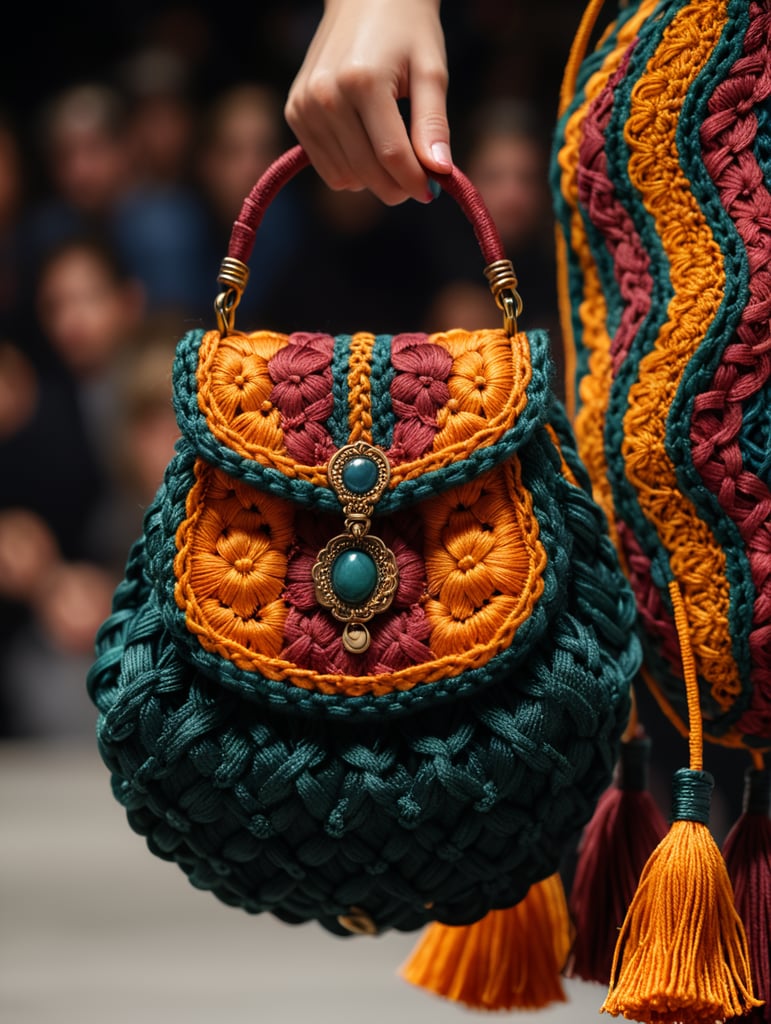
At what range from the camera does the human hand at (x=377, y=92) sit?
696 mm

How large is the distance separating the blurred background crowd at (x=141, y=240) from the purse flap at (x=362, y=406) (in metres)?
0.96

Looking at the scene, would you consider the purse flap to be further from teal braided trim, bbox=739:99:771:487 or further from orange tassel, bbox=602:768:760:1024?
orange tassel, bbox=602:768:760:1024

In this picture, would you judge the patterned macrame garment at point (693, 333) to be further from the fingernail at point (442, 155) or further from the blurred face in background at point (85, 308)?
the blurred face in background at point (85, 308)

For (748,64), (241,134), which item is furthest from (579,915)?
(241,134)

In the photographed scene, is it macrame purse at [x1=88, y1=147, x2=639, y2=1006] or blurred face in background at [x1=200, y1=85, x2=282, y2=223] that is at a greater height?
blurred face in background at [x1=200, y1=85, x2=282, y2=223]

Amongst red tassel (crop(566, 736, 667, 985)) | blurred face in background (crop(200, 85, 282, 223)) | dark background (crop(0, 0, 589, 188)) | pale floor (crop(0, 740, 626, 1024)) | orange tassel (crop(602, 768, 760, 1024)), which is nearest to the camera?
orange tassel (crop(602, 768, 760, 1024))

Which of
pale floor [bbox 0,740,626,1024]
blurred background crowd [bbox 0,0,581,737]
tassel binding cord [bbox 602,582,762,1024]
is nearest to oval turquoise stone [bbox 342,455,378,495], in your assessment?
tassel binding cord [bbox 602,582,762,1024]

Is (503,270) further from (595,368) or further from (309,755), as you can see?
(309,755)

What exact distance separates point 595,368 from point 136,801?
1.22 ft

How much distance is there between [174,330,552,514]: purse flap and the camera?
0.65 metres

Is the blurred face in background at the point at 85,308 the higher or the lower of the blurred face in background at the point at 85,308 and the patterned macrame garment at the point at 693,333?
the higher

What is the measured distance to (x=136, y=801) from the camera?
0.68 m

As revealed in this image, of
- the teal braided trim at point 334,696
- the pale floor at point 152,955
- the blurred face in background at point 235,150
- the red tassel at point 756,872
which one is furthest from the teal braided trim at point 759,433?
the blurred face in background at point 235,150

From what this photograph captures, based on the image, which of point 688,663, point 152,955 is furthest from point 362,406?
point 152,955
